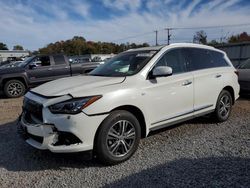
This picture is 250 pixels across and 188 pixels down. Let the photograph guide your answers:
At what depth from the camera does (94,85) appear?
12.7 ft

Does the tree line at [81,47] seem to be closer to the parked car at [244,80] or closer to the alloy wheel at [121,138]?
the parked car at [244,80]

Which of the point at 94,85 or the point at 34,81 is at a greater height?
the point at 94,85

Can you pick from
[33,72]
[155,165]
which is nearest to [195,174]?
[155,165]

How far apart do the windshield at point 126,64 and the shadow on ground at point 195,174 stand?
1570 millimetres

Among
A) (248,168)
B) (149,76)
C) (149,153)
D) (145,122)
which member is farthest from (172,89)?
(248,168)

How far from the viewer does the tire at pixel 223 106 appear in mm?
5668

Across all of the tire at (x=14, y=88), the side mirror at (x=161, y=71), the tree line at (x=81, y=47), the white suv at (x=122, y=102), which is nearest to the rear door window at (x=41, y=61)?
the tire at (x=14, y=88)

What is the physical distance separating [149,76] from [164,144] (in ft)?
4.00

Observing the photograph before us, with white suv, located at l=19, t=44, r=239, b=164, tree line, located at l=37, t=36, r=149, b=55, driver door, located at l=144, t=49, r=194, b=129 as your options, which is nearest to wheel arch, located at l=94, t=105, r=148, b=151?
white suv, located at l=19, t=44, r=239, b=164

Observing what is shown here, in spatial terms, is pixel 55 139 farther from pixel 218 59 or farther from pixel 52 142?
pixel 218 59

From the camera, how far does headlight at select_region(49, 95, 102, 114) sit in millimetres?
3512

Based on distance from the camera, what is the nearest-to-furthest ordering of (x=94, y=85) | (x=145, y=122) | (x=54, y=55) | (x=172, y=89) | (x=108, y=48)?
1. (x=94, y=85)
2. (x=145, y=122)
3. (x=172, y=89)
4. (x=54, y=55)
5. (x=108, y=48)

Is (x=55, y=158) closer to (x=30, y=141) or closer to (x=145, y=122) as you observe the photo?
(x=30, y=141)

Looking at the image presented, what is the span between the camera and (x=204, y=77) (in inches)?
205
